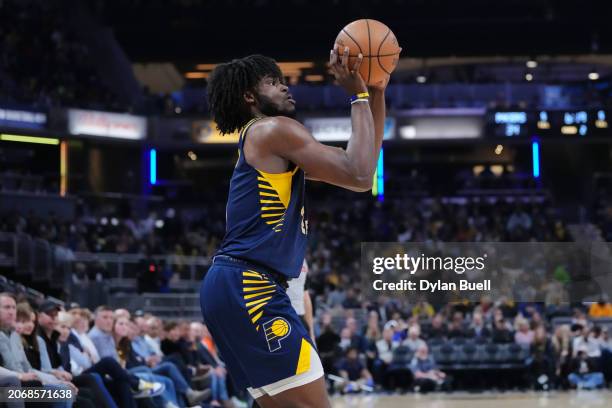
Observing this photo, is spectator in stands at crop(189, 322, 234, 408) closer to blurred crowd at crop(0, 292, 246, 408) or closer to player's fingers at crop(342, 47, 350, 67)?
blurred crowd at crop(0, 292, 246, 408)

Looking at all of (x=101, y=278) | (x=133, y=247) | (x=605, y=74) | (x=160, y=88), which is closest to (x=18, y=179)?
(x=133, y=247)

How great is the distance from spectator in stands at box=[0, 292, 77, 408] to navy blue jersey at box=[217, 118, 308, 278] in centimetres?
467

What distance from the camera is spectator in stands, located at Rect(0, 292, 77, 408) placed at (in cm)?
818

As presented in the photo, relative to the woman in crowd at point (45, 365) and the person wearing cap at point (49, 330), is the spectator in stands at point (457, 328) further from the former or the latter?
the woman in crowd at point (45, 365)

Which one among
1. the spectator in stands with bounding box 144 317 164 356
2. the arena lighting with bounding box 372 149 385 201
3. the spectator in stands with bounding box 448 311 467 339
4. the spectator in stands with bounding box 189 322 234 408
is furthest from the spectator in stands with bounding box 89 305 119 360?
the arena lighting with bounding box 372 149 385 201

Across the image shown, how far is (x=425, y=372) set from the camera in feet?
55.5

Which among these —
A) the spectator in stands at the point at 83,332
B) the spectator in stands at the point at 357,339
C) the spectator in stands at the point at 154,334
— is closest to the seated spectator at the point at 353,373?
the spectator in stands at the point at 357,339

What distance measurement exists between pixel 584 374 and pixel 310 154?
567 inches

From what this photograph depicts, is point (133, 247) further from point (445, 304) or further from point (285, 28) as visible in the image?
point (285, 28)

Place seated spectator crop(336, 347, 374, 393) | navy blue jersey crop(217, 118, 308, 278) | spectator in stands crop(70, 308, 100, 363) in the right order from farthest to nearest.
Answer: seated spectator crop(336, 347, 374, 393) → spectator in stands crop(70, 308, 100, 363) → navy blue jersey crop(217, 118, 308, 278)

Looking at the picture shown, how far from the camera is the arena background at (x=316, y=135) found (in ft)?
75.4

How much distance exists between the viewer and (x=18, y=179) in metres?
26.1

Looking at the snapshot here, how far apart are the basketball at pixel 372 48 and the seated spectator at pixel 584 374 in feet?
45.4

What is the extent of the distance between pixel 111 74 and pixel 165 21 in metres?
2.66
